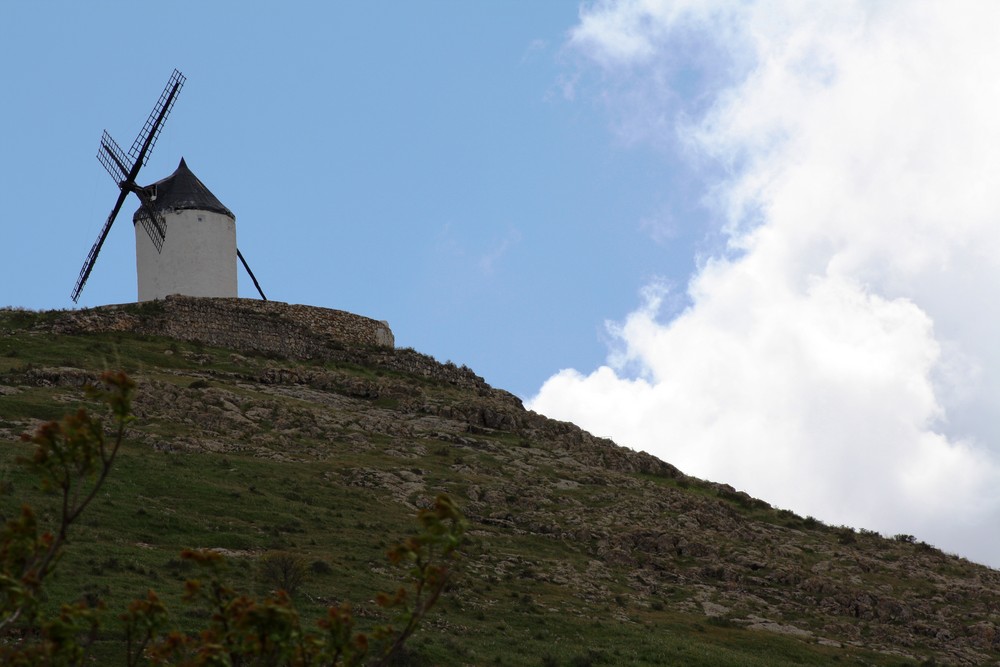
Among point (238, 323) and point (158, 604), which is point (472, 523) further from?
point (158, 604)

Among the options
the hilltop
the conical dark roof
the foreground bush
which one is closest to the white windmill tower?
the conical dark roof

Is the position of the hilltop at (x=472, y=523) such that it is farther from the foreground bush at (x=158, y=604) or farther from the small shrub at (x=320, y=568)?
the foreground bush at (x=158, y=604)

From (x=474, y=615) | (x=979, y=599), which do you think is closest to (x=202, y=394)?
(x=474, y=615)

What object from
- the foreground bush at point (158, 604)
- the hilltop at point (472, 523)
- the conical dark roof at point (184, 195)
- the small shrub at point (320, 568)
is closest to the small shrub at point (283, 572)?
the hilltop at point (472, 523)

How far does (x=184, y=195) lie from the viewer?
5594 cm

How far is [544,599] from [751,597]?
6.75 meters

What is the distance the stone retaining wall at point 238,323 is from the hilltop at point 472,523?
0.27 m

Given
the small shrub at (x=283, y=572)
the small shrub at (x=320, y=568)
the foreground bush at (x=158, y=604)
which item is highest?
the small shrub at (x=320, y=568)

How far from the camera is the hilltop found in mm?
28547

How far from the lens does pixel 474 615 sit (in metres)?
28.6

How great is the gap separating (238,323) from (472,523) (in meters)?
19.8

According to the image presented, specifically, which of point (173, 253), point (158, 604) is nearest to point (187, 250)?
point (173, 253)

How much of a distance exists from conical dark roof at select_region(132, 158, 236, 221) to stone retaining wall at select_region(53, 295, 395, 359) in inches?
192

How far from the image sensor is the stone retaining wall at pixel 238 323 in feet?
163
